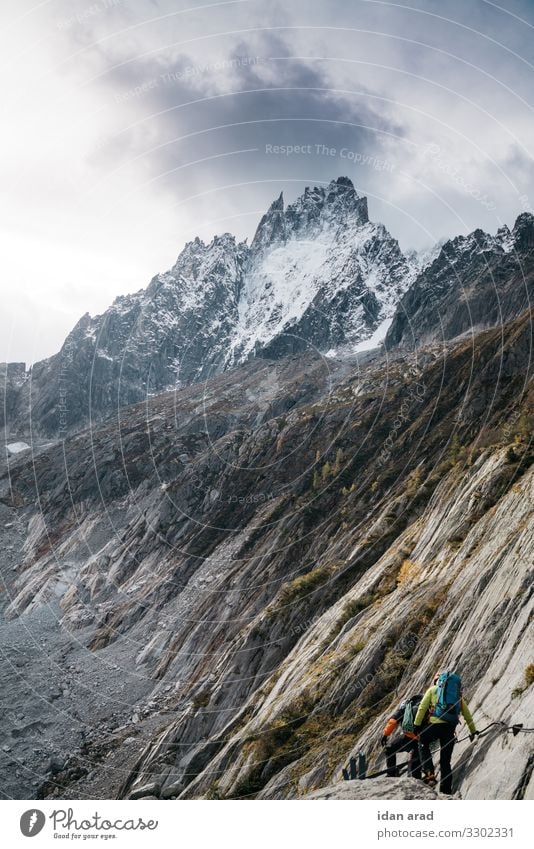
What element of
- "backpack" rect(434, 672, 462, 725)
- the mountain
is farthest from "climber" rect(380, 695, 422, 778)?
the mountain

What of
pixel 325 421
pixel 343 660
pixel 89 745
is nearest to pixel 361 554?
pixel 343 660

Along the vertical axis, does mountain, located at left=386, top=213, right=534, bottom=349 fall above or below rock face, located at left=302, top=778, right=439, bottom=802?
above

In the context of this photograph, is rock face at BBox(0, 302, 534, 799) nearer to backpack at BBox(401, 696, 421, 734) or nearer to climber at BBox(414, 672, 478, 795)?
climber at BBox(414, 672, 478, 795)

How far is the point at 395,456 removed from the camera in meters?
60.2

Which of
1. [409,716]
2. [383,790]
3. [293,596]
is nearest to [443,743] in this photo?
[409,716]

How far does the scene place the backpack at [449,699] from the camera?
521 inches

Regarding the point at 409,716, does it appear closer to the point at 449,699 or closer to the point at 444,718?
the point at 444,718

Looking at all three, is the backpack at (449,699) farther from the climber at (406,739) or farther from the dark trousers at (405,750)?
the dark trousers at (405,750)

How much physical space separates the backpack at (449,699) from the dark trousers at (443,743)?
0.70 ft

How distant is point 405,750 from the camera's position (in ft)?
48.2

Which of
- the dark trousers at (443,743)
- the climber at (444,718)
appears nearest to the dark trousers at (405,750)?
the dark trousers at (443,743)

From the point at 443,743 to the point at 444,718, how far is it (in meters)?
0.87

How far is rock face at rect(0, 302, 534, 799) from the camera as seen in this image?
21.9m
